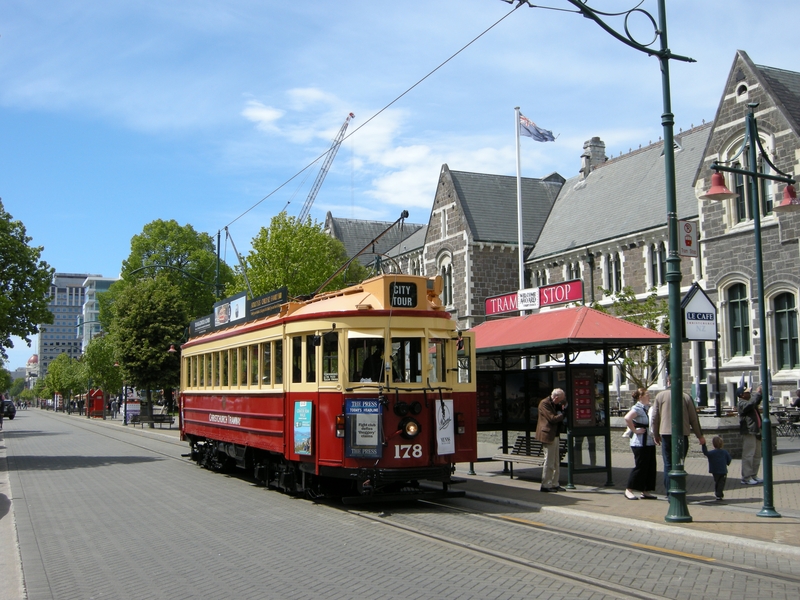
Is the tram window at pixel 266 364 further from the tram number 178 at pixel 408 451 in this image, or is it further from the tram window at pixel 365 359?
the tram number 178 at pixel 408 451

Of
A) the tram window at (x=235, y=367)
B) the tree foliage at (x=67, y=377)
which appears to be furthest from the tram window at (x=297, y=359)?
the tree foliage at (x=67, y=377)

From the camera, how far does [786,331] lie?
99.9 ft

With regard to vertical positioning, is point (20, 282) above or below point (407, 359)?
above

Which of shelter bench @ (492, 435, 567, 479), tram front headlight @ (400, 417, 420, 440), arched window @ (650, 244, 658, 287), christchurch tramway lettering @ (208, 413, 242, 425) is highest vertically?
arched window @ (650, 244, 658, 287)

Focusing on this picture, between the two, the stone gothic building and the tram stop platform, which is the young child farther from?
the stone gothic building

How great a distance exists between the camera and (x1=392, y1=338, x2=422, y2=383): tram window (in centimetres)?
1237

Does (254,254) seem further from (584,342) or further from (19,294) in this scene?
(584,342)

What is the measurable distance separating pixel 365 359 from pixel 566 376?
4.22 metres

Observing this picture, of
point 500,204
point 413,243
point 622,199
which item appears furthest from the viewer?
point 413,243

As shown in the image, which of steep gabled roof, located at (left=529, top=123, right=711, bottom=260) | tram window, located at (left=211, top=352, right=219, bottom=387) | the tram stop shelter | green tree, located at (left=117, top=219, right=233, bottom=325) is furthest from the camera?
green tree, located at (left=117, top=219, right=233, bottom=325)

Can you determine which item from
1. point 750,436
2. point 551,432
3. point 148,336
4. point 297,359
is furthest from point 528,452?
point 148,336

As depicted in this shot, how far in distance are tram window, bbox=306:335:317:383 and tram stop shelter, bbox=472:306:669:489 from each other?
3983 mm

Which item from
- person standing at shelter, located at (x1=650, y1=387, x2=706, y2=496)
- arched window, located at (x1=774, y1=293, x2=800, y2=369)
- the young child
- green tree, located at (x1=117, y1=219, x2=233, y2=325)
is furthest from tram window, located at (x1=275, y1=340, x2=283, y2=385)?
green tree, located at (x1=117, y1=219, x2=233, y2=325)

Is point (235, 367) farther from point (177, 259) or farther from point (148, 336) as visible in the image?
point (177, 259)
